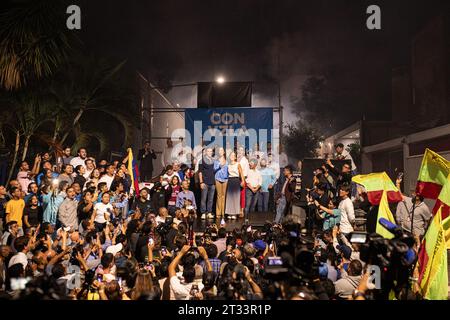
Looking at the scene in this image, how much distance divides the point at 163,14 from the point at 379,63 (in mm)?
6745

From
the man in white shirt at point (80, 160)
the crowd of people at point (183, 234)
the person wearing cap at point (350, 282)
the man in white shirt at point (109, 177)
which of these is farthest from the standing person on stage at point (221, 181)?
the person wearing cap at point (350, 282)

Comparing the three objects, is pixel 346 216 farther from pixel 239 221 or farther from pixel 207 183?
pixel 207 183

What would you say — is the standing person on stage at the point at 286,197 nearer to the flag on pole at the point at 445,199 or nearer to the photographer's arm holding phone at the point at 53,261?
the flag on pole at the point at 445,199

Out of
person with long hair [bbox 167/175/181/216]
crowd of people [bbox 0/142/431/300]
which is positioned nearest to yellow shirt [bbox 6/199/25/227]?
crowd of people [bbox 0/142/431/300]

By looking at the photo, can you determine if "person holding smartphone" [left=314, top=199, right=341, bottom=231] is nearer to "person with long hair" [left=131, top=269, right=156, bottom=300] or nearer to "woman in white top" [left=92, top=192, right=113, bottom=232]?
"woman in white top" [left=92, top=192, right=113, bottom=232]

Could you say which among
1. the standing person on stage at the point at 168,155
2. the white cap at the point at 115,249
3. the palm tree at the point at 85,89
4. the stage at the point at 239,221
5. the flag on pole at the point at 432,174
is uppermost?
the palm tree at the point at 85,89

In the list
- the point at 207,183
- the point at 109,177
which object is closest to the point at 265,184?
the point at 207,183

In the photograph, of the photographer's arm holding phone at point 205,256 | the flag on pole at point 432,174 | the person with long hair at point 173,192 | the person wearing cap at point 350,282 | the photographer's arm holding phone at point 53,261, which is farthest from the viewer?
the person with long hair at point 173,192

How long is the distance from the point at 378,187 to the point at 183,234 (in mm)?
3701

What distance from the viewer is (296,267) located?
434cm

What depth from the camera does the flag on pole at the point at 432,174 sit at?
23.0 feet

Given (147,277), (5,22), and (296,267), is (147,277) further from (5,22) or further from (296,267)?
(5,22)

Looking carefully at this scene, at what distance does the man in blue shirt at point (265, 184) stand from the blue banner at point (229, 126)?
1.48 metres

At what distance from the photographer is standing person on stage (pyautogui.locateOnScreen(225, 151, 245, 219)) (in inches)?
416
